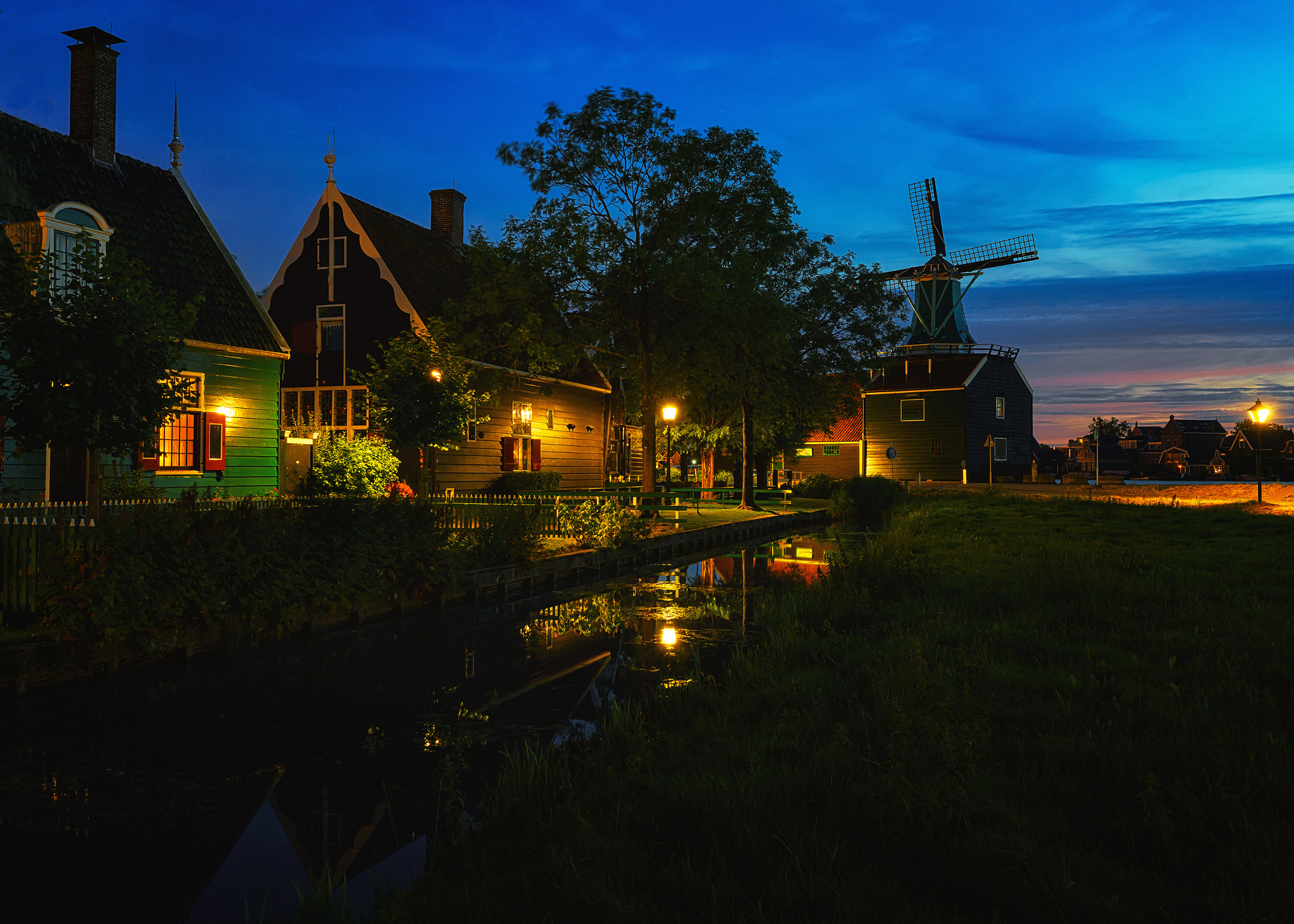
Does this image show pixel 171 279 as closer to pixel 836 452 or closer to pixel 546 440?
pixel 546 440

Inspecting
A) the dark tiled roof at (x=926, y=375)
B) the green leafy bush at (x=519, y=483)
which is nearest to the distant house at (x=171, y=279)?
the green leafy bush at (x=519, y=483)

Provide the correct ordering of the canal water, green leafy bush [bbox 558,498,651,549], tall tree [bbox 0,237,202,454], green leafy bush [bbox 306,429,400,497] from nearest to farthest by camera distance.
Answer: the canal water → tall tree [bbox 0,237,202,454] → green leafy bush [bbox 558,498,651,549] → green leafy bush [bbox 306,429,400,497]

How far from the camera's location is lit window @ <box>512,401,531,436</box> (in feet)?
88.7

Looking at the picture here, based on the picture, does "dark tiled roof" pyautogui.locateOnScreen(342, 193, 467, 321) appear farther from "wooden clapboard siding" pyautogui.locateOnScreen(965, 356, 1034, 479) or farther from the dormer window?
"wooden clapboard siding" pyautogui.locateOnScreen(965, 356, 1034, 479)

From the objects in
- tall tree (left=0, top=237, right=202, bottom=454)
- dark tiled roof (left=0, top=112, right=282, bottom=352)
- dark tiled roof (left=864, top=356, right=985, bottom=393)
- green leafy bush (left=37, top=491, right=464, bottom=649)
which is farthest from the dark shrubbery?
dark tiled roof (left=864, top=356, right=985, bottom=393)

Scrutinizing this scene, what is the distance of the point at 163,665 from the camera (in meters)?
8.60

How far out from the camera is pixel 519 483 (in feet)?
86.3

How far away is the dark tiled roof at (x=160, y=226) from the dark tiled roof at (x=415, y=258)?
18.0ft

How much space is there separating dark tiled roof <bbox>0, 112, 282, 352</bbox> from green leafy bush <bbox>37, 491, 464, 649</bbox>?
8.59 metres

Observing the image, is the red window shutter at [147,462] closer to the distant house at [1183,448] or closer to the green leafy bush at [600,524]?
the green leafy bush at [600,524]

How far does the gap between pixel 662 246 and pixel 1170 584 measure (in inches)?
632

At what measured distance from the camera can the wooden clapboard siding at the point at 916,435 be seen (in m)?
48.3

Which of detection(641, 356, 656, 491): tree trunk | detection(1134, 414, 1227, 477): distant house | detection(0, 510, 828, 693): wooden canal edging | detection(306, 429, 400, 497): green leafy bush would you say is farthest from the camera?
detection(1134, 414, 1227, 477): distant house

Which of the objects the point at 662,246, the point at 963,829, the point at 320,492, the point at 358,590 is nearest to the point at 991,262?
the point at 662,246
